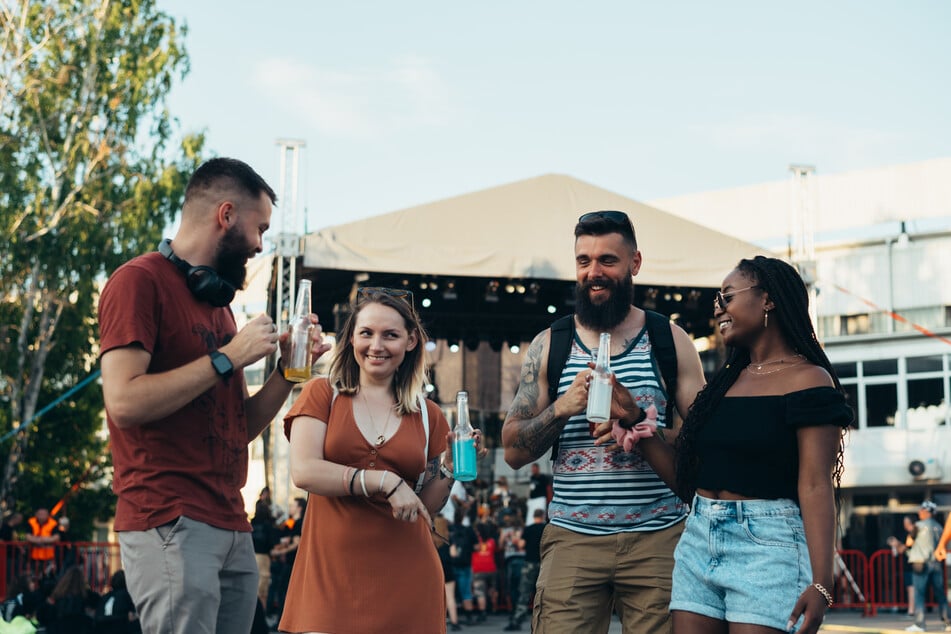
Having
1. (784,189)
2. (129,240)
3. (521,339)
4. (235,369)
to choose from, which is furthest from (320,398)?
(784,189)

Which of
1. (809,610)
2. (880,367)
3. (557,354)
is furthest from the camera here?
(880,367)

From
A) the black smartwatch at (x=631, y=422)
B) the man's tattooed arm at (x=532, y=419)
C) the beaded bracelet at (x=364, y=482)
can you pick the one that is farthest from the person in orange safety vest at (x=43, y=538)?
the black smartwatch at (x=631, y=422)

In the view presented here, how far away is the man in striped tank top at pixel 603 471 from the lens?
13.2ft

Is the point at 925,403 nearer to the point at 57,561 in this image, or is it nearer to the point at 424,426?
the point at 57,561

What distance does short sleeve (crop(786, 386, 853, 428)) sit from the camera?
325 cm

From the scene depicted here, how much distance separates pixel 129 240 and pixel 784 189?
81.1 feet

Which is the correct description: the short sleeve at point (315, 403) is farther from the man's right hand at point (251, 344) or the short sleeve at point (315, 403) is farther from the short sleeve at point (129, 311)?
the short sleeve at point (129, 311)

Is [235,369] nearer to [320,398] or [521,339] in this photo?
[320,398]

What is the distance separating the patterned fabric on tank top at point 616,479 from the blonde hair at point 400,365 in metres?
0.56

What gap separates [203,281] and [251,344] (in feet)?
1.07

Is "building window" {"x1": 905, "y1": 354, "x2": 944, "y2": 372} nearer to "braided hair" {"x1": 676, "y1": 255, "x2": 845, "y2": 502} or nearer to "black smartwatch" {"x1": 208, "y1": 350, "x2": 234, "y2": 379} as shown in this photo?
"braided hair" {"x1": 676, "y1": 255, "x2": 845, "y2": 502}

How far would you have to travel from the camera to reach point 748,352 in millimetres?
3666

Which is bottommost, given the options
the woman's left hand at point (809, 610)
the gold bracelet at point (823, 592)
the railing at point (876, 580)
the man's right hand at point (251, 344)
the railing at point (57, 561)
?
the railing at point (876, 580)

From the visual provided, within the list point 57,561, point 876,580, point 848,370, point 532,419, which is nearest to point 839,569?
point 876,580
